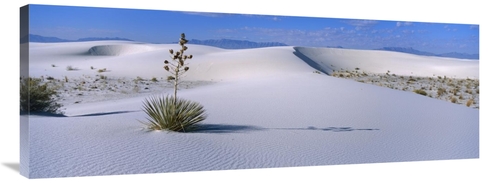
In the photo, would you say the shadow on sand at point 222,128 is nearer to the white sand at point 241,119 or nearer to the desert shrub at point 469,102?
the white sand at point 241,119

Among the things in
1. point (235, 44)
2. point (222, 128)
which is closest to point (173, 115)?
point (222, 128)

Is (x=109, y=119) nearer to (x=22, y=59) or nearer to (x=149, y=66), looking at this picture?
(x=22, y=59)

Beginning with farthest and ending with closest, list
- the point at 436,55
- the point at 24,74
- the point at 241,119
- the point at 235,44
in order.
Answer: the point at 436,55, the point at 235,44, the point at 241,119, the point at 24,74

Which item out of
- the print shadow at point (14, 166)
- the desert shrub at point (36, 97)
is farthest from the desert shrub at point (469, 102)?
the print shadow at point (14, 166)

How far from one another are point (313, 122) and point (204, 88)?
12.9ft

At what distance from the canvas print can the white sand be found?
1.2 inches

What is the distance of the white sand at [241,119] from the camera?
10.5m

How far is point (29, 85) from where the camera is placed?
9.91 m

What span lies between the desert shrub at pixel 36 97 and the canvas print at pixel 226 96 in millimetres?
27

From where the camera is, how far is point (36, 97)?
Answer: 36.4ft

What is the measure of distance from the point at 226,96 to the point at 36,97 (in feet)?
16.7

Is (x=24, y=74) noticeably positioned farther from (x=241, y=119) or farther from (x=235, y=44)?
(x=235, y=44)

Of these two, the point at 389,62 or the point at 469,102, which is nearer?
the point at 469,102
